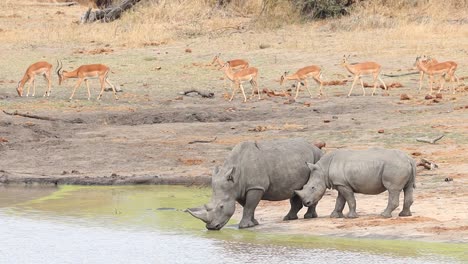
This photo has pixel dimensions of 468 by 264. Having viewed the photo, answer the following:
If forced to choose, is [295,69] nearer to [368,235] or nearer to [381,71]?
[381,71]

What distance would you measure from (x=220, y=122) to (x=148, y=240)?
872 cm

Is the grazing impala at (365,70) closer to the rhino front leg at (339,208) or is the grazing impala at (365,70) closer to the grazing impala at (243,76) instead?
the grazing impala at (243,76)

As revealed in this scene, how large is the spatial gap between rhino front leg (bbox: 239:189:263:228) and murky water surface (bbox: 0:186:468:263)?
14 cm

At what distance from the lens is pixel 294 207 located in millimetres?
11625

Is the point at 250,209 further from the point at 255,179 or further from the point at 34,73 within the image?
the point at 34,73

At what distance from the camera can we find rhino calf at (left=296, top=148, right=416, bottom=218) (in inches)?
432

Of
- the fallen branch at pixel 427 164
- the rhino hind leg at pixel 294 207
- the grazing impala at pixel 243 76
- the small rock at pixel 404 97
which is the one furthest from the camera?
the grazing impala at pixel 243 76

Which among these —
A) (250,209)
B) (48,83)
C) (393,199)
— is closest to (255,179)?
(250,209)

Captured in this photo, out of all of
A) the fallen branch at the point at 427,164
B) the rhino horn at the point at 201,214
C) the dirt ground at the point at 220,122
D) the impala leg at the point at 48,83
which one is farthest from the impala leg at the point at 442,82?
the rhino horn at the point at 201,214

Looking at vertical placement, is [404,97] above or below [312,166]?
below

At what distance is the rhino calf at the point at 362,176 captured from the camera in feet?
36.0

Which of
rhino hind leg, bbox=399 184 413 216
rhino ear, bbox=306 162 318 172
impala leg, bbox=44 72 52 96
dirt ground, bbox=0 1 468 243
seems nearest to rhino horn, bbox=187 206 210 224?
dirt ground, bbox=0 1 468 243

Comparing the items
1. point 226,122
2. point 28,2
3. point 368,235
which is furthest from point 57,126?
point 28,2

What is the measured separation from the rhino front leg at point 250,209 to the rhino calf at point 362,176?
450 mm
